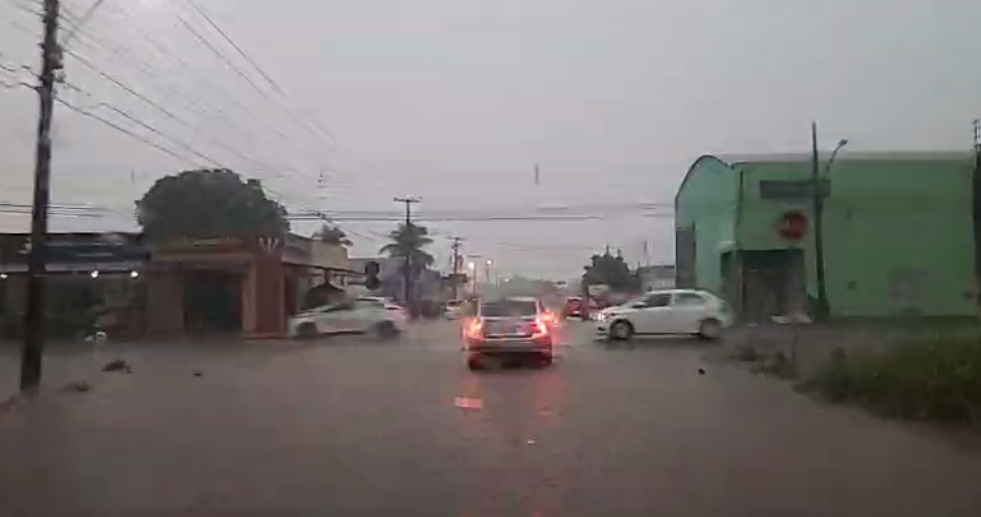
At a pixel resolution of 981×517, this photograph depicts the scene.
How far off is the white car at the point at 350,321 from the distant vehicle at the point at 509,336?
15871 mm

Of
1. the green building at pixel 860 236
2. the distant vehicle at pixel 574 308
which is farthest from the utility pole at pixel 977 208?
the distant vehicle at pixel 574 308

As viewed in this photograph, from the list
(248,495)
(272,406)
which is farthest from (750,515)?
(272,406)

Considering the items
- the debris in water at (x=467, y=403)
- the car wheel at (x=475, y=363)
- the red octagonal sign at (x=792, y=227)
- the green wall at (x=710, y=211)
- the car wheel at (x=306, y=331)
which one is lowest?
the debris in water at (x=467, y=403)

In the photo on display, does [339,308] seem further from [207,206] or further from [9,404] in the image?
[207,206]

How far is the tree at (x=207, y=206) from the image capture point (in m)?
71.0

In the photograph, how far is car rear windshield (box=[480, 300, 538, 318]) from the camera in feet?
85.6

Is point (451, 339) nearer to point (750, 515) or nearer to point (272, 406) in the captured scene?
point (272, 406)

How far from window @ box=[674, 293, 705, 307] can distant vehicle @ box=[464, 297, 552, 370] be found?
388 inches

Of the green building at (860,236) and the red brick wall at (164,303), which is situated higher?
the green building at (860,236)

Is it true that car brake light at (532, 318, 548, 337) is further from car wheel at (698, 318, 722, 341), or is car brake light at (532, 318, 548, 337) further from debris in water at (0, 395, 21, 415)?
debris in water at (0, 395, 21, 415)

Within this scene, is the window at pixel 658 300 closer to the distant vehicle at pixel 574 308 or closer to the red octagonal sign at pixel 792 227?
the red octagonal sign at pixel 792 227

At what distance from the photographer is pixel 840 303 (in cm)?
5281

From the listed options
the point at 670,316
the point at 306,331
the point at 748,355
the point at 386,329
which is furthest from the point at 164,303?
the point at 748,355

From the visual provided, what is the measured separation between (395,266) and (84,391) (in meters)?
78.3
